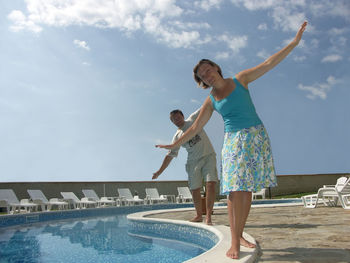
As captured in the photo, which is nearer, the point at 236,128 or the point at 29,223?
the point at 236,128

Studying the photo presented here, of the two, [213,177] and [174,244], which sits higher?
[213,177]

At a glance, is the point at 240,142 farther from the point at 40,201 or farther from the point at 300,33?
the point at 40,201

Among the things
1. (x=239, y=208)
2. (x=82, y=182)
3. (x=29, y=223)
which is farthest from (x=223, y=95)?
(x=82, y=182)

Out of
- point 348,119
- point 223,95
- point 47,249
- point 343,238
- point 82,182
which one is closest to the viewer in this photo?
point 223,95

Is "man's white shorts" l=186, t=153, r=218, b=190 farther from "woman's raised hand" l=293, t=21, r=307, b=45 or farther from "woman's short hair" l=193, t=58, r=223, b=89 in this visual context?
"woman's raised hand" l=293, t=21, r=307, b=45

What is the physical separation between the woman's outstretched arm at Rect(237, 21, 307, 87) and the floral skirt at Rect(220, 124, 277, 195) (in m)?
0.36

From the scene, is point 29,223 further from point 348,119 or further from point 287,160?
point 348,119

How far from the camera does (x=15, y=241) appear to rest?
230 inches

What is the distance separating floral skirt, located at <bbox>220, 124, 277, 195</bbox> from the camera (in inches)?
88.0

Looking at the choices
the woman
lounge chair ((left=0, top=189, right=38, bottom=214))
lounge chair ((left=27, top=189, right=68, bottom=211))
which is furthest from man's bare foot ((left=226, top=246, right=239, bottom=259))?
lounge chair ((left=27, top=189, right=68, bottom=211))

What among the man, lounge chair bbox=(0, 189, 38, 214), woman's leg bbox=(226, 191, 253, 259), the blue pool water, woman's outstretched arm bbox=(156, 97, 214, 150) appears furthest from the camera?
lounge chair bbox=(0, 189, 38, 214)

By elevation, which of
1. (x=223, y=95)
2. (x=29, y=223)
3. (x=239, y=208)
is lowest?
(x=29, y=223)

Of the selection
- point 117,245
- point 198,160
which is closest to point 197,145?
point 198,160

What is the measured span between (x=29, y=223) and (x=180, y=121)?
6.55 m
